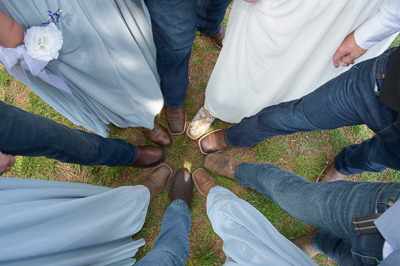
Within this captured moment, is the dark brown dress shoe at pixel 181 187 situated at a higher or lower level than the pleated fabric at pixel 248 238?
lower

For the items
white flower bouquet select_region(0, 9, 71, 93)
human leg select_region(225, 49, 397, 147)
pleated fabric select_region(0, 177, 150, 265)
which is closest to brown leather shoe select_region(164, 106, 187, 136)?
human leg select_region(225, 49, 397, 147)

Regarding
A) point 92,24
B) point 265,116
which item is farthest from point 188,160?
point 92,24

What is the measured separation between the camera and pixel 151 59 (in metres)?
1.19

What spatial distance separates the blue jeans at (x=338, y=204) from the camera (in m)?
0.66

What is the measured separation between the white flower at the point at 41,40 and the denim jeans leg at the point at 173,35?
412mm

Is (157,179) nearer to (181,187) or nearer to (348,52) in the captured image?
(181,187)

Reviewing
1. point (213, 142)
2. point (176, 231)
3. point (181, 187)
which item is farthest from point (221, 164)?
point (176, 231)

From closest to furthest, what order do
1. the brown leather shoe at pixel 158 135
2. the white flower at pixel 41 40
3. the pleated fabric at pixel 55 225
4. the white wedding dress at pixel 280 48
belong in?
the pleated fabric at pixel 55 225
the white flower at pixel 41 40
the white wedding dress at pixel 280 48
the brown leather shoe at pixel 158 135

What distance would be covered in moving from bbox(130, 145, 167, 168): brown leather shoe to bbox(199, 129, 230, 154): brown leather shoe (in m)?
0.35

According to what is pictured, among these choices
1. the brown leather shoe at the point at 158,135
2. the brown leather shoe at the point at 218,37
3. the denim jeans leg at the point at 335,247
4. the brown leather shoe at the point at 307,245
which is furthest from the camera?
the brown leather shoe at the point at 218,37

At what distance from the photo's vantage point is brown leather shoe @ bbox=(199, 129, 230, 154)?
167cm

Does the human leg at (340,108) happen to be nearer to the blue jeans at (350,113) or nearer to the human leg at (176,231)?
the blue jeans at (350,113)

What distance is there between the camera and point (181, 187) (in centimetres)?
161

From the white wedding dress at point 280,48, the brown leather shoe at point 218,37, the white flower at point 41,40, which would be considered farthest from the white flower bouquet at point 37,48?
the brown leather shoe at point 218,37
